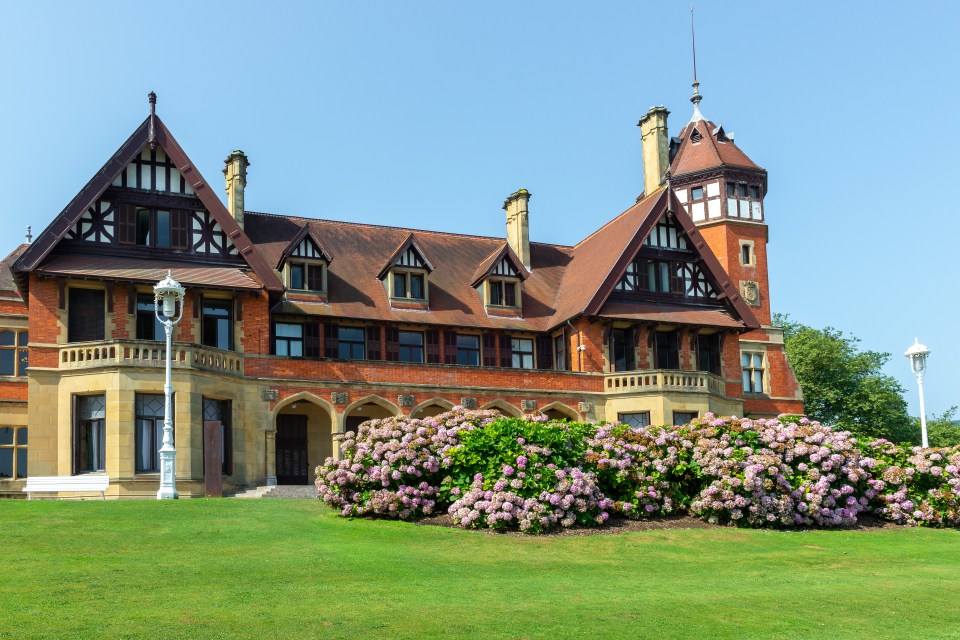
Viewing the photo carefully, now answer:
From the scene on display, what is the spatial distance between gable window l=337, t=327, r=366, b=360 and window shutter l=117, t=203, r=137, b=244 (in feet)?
24.7

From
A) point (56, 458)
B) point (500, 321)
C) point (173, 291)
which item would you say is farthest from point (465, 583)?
point (500, 321)

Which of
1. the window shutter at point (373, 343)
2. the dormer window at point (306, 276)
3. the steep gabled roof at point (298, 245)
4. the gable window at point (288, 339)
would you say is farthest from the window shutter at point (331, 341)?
the steep gabled roof at point (298, 245)

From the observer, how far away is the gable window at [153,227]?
108 ft

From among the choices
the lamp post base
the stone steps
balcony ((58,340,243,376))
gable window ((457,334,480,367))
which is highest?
gable window ((457,334,480,367))

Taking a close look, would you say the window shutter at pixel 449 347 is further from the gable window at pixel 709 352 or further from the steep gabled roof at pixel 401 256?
the gable window at pixel 709 352

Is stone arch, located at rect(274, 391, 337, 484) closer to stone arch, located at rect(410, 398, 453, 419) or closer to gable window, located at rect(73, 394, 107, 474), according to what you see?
stone arch, located at rect(410, 398, 453, 419)

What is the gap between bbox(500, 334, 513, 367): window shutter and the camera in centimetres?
3925

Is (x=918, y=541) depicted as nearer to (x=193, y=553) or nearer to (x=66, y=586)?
(x=193, y=553)

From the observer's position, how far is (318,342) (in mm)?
36312

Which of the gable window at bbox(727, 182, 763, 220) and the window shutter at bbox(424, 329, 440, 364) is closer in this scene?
the window shutter at bbox(424, 329, 440, 364)

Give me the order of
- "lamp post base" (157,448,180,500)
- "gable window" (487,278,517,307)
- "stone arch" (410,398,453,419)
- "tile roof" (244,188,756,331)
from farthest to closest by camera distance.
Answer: "gable window" (487,278,517,307) < "tile roof" (244,188,756,331) < "stone arch" (410,398,453,419) < "lamp post base" (157,448,180,500)

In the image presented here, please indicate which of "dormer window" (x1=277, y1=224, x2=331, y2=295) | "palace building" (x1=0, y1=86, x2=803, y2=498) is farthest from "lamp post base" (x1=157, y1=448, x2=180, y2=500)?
"dormer window" (x1=277, y1=224, x2=331, y2=295)

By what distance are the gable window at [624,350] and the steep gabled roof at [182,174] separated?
12.6 meters

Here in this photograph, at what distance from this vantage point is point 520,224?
43.2m
